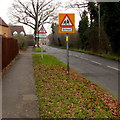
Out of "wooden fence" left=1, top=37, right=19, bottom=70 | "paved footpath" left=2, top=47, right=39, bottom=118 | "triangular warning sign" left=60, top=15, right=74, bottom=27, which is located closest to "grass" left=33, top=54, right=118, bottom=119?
"paved footpath" left=2, top=47, right=39, bottom=118

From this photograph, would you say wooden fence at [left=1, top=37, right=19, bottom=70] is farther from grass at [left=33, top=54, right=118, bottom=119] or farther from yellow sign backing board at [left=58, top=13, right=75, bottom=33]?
grass at [left=33, top=54, right=118, bottom=119]

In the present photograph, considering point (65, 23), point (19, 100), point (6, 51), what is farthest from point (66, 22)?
point (19, 100)

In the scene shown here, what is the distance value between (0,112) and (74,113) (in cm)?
173

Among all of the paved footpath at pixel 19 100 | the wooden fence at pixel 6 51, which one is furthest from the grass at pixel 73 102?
the wooden fence at pixel 6 51

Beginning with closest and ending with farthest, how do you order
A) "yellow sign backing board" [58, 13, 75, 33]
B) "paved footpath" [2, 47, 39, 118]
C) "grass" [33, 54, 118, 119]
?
"paved footpath" [2, 47, 39, 118]
"grass" [33, 54, 118, 119]
"yellow sign backing board" [58, 13, 75, 33]

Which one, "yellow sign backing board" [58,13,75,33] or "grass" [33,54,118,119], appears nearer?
"grass" [33,54,118,119]

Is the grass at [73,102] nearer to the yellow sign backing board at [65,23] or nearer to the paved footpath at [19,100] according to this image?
the paved footpath at [19,100]

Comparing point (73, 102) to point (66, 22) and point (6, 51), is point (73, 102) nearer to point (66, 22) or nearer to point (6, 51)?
point (66, 22)

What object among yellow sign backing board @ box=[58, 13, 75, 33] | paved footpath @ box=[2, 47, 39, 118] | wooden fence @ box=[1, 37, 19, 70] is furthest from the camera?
wooden fence @ box=[1, 37, 19, 70]

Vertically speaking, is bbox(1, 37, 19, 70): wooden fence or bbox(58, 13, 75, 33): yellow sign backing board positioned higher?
bbox(58, 13, 75, 33): yellow sign backing board

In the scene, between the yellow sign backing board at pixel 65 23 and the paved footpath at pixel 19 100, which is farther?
the yellow sign backing board at pixel 65 23

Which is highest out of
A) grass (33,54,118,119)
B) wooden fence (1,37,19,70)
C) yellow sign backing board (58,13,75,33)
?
yellow sign backing board (58,13,75,33)

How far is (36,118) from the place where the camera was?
467 centimetres

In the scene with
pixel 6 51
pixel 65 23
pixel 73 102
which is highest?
pixel 65 23
